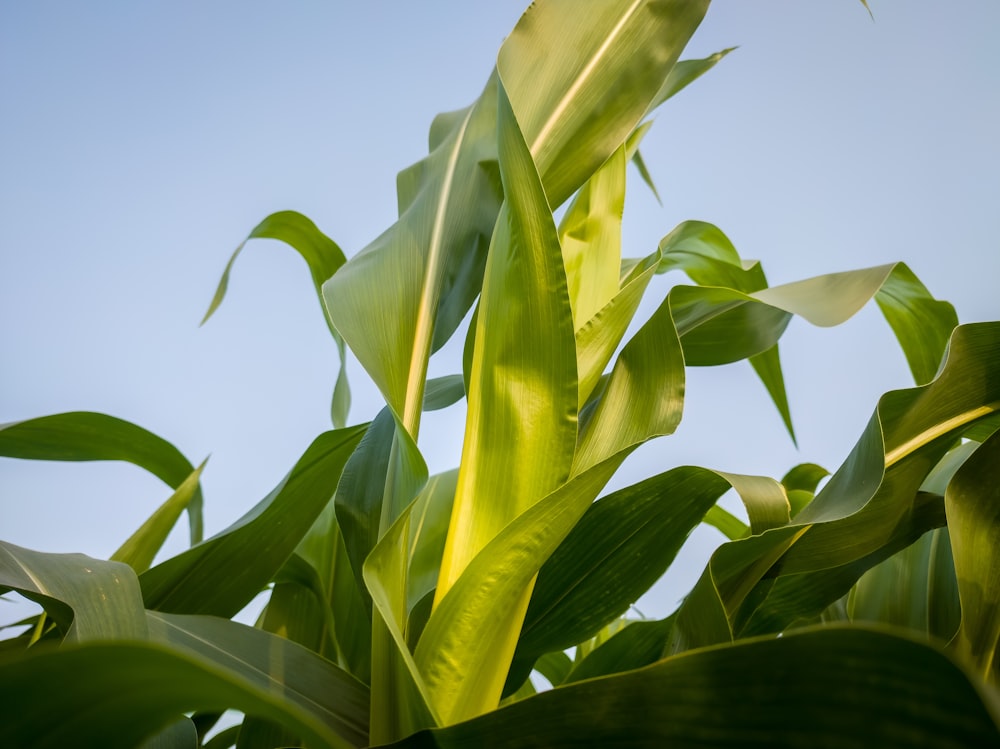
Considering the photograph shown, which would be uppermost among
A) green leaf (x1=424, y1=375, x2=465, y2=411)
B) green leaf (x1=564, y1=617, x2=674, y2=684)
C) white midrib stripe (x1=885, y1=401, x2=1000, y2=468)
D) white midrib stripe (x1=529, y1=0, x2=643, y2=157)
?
white midrib stripe (x1=529, y1=0, x2=643, y2=157)

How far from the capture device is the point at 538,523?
23cm

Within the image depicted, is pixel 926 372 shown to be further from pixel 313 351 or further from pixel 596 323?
pixel 313 351

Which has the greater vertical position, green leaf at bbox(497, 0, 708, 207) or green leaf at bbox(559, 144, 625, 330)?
green leaf at bbox(497, 0, 708, 207)

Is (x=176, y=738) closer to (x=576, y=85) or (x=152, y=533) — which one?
(x=152, y=533)

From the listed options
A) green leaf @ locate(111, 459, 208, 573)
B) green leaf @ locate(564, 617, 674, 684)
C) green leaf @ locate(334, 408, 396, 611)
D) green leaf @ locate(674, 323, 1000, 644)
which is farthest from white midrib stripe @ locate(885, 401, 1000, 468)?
green leaf @ locate(111, 459, 208, 573)

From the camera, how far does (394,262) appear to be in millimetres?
323

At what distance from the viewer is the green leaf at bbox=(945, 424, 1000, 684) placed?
29 cm

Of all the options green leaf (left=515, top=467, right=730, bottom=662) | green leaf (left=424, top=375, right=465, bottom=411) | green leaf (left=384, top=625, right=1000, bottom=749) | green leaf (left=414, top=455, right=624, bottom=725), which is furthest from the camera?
green leaf (left=424, top=375, right=465, bottom=411)

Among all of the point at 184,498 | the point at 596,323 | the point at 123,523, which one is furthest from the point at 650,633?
the point at 123,523

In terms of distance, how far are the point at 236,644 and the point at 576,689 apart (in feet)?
0.63

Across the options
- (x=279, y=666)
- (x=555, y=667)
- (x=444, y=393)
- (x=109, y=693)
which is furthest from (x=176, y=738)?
(x=555, y=667)

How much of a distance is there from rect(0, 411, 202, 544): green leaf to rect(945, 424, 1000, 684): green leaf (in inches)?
17.5

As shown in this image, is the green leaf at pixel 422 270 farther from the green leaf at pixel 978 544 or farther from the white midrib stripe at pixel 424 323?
the green leaf at pixel 978 544

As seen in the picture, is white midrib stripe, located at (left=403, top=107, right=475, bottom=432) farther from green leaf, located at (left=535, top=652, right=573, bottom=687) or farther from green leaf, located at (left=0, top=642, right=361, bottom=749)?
green leaf, located at (left=535, top=652, right=573, bottom=687)
